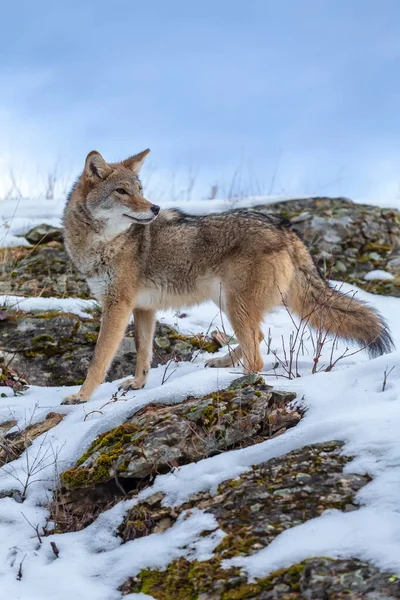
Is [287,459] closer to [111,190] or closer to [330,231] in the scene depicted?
[111,190]

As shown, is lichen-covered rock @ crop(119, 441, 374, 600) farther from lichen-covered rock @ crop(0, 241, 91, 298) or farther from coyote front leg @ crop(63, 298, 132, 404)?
lichen-covered rock @ crop(0, 241, 91, 298)

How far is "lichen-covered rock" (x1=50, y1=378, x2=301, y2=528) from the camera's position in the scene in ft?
11.8

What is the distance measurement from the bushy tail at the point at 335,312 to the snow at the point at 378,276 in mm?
4459

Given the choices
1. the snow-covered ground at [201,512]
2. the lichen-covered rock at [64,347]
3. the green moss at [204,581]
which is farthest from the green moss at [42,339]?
the green moss at [204,581]

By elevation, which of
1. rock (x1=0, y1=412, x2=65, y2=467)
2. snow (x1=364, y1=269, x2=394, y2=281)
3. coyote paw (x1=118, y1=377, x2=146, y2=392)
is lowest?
rock (x1=0, y1=412, x2=65, y2=467)

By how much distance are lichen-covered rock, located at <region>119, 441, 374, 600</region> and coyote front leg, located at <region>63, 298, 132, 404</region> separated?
253cm

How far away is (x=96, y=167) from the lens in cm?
644

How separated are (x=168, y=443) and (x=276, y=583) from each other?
1.25 metres

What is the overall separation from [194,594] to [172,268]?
13.0 ft

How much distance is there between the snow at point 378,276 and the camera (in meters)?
Result: 10.3

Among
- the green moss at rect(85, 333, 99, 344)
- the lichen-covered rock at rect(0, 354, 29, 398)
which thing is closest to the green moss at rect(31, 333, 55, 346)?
the green moss at rect(85, 333, 99, 344)

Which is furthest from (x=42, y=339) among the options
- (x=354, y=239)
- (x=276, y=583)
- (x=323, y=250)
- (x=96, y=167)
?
(x=354, y=239)

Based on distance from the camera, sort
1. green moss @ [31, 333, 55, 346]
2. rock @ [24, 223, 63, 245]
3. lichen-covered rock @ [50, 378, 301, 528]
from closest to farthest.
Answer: lichen-covered rock @ [50, 378, 301, 528] < green moss @ [31, 333, 55, 346] < rock @ [24, 223, 63, 245]

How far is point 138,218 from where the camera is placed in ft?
20.4
